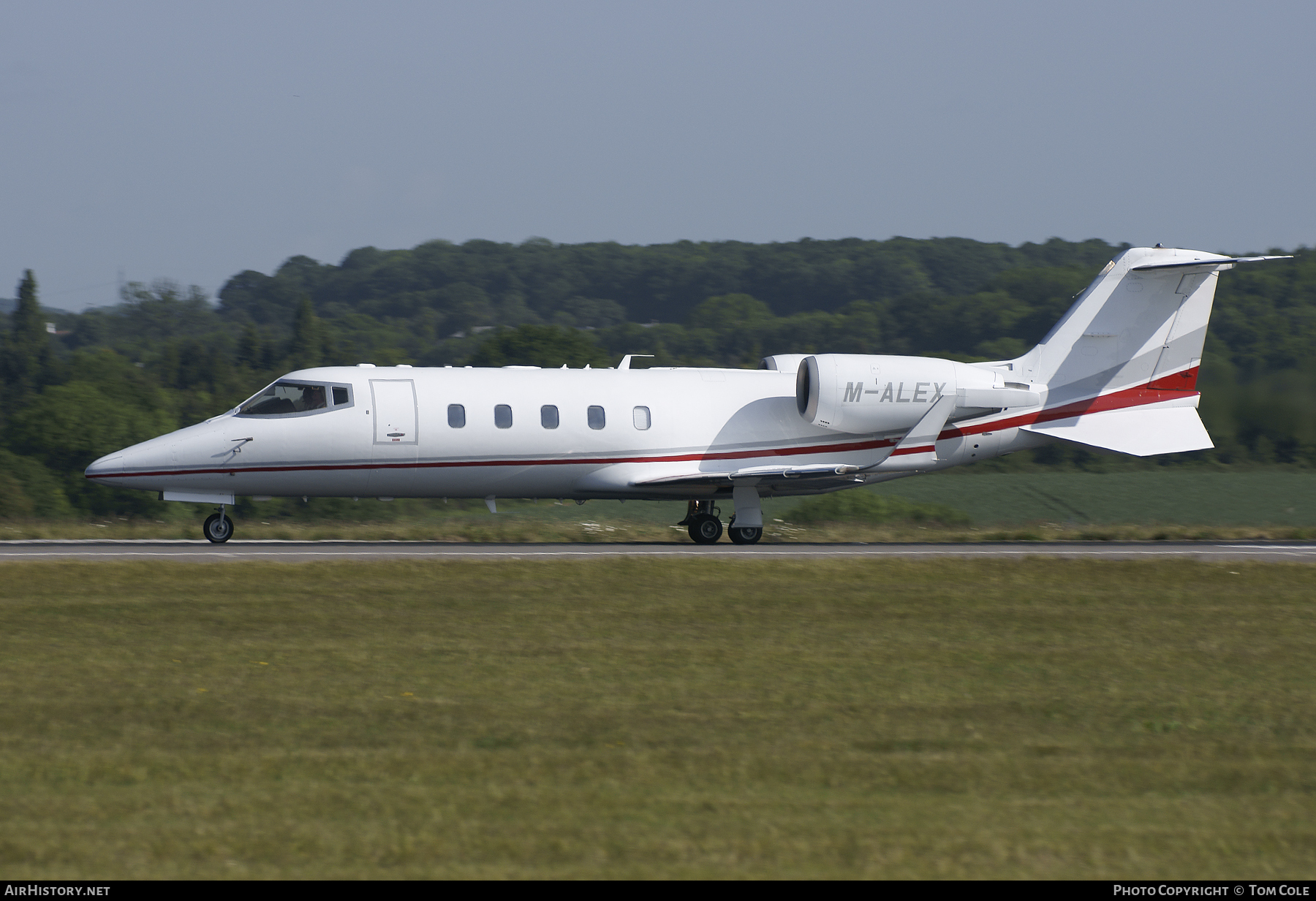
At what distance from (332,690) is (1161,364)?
837 inches

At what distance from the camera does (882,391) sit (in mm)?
26312

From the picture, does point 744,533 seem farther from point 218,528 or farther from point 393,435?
point 218,528

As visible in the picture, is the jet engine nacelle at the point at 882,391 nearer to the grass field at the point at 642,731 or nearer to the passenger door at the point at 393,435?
the passenger door at the point at 393,435

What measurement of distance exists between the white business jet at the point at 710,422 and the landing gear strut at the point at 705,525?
0.15ft

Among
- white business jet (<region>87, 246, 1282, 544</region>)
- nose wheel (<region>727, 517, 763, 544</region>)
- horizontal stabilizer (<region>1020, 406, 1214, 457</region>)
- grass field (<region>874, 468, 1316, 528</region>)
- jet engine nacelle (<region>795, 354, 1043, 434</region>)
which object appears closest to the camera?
white business jet (<region>87, 246, 1282, 544</region>)

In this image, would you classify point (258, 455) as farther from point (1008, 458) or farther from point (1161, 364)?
point (1008, 458)

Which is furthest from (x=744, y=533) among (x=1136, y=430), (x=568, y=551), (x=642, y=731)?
Result: (x=642, y=731)

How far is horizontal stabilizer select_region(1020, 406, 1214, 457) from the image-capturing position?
90.8ft

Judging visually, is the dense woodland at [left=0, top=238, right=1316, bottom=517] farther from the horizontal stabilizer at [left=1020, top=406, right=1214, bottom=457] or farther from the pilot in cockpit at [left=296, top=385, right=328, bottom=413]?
the pilot in cockpit at [left=296, top=385, right=328, bottom=413]

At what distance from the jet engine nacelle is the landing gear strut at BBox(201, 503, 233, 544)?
1116cm

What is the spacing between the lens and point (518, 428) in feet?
82.0

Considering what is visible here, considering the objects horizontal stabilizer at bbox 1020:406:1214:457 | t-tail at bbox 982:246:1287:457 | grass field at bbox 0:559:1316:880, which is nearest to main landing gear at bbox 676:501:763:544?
horizontal stabilizer at bbox 1020:406:1214:457

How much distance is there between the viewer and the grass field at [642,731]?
7.93m

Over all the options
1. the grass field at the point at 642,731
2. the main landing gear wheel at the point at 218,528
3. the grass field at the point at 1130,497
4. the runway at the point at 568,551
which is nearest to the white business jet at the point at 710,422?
the main landing gear wheel at the point at 218,528
